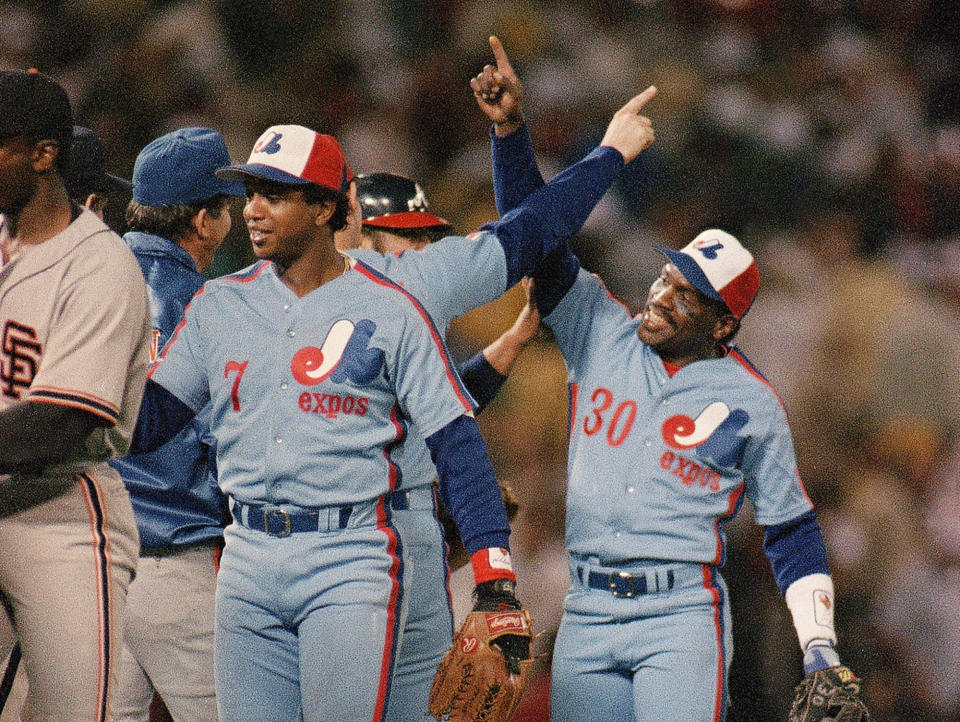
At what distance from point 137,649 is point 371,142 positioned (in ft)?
10.4

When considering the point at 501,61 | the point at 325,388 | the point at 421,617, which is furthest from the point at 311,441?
the point at 501,61

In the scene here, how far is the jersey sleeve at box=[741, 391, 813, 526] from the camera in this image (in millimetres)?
2887

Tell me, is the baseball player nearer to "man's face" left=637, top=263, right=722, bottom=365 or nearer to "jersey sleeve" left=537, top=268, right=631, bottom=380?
"jersey sleeve" left=537, top=268, right=631, bottom=380

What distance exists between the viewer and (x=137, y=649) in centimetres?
291

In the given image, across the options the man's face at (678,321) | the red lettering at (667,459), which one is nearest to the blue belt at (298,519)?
→ the red lettering at (667,459)

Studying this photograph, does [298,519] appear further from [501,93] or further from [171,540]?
[501,93]

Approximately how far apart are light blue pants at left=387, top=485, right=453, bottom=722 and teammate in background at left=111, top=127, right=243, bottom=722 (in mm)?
493

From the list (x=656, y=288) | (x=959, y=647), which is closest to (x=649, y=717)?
(x=656, y=288)

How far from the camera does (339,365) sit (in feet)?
7.71

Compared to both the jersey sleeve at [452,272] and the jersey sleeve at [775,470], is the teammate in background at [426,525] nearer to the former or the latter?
the jersey sleeve at [452,272]

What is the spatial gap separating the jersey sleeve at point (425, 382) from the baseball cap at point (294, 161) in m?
0.35

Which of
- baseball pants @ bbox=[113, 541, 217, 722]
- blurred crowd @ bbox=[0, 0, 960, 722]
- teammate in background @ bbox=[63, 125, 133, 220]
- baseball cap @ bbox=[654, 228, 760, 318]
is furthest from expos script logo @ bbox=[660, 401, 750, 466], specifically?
blurred crowd @ bbox=[0, 0, 960, 722]

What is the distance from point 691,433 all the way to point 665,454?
8 cm

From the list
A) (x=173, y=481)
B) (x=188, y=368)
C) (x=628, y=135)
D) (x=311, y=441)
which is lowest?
(x=173, y=481)
